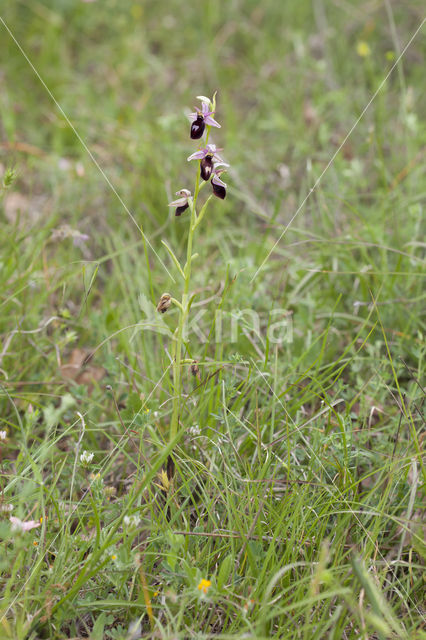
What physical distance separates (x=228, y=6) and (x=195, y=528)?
4.38m

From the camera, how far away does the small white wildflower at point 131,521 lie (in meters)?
1.49

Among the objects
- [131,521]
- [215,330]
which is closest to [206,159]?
[215,330]

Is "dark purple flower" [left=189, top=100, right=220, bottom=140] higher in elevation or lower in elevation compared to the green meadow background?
higher

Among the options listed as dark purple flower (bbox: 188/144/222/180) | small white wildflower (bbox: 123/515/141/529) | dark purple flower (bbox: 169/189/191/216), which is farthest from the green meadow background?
dark purple flower (bbox: 188/144/222/180)

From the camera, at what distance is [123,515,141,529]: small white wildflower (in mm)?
1486

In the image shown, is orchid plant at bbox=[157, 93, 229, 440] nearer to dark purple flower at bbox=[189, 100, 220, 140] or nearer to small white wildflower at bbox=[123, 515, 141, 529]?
dark purple flower at bbox=[189, 100, 220, 140]

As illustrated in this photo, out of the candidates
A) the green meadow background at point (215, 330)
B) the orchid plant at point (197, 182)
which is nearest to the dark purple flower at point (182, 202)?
the orchid plant at point (197, 182)

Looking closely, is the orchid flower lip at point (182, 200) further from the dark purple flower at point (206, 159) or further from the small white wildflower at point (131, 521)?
the small white wildflower at point (131, 521)

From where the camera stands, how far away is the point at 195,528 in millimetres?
1641

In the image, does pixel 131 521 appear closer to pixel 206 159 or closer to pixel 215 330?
pixel 215 330

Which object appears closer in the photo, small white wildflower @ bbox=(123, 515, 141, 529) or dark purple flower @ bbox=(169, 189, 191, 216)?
small white wildflower @ bbox=(123, 515, 141, 529)

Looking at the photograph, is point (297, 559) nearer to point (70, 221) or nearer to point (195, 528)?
point (195, 528)

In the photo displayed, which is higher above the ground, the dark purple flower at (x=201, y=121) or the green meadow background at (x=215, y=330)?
the dark purple flower at (x=201, y=121)

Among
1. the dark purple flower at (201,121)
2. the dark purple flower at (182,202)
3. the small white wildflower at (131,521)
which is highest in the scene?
the dark purple flower at (201,121)
